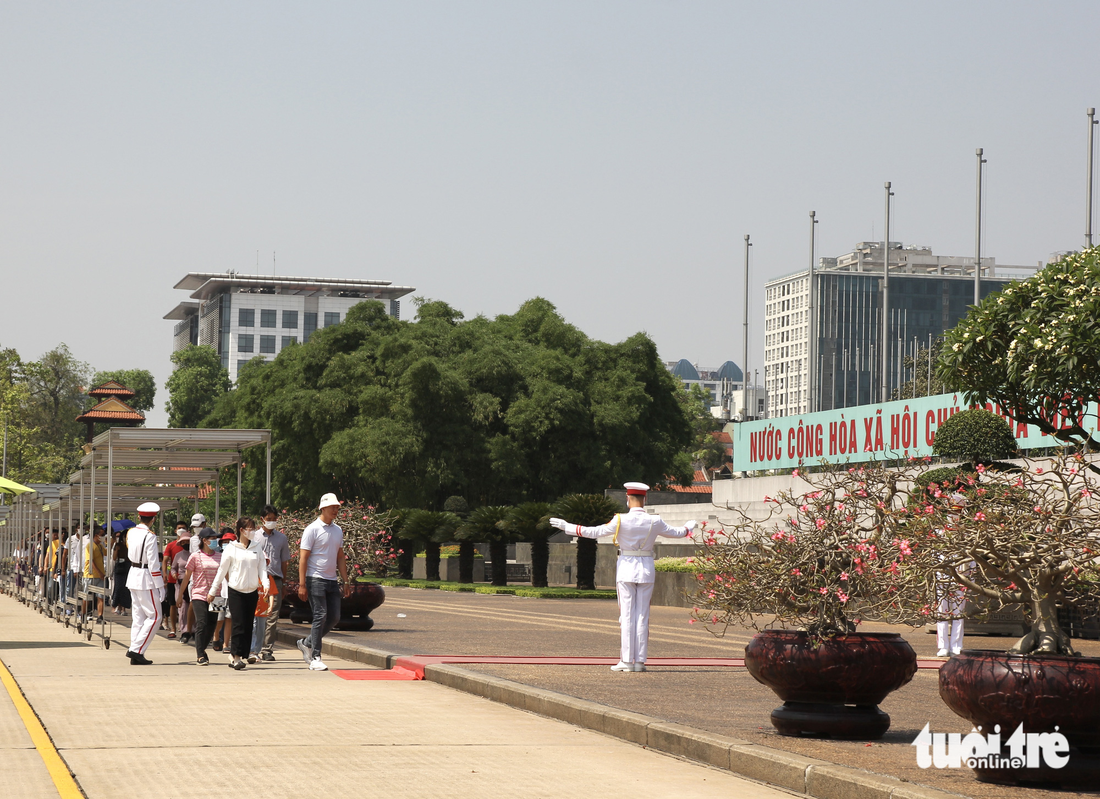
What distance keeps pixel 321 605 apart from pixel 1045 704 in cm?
1019

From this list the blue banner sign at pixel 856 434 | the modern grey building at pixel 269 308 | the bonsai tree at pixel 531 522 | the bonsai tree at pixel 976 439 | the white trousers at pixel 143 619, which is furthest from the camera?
the modern grey building at pixel 269 308

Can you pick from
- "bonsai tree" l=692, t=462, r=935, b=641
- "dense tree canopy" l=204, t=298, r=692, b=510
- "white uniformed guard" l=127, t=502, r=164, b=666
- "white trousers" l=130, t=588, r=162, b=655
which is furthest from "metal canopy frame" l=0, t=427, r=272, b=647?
"dense tree canopy" l=204, t=298, r=692, b=510

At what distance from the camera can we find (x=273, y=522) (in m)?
17.8

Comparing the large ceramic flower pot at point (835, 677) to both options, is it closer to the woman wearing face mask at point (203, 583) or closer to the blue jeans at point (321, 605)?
the blue jeans at point (321, 605)

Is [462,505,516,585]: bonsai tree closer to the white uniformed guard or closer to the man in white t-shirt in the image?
the white uniformed guard

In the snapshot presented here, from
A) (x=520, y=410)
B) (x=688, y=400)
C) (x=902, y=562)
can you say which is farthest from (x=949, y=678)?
(x=688, y=400)

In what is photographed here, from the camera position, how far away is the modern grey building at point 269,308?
16875 cm

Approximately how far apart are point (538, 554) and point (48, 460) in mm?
48893

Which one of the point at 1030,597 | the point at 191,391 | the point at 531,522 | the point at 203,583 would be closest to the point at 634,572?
the point at 203,583

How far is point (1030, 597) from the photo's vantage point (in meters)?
7.70

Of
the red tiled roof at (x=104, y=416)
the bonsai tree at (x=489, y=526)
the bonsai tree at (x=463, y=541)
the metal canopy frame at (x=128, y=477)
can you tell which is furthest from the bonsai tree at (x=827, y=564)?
the red tiled roof at (x=104, y=416)

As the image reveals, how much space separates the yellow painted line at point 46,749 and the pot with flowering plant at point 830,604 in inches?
172

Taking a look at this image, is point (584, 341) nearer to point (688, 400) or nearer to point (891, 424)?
point (891, 424)

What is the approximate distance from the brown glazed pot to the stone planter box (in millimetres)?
48692
